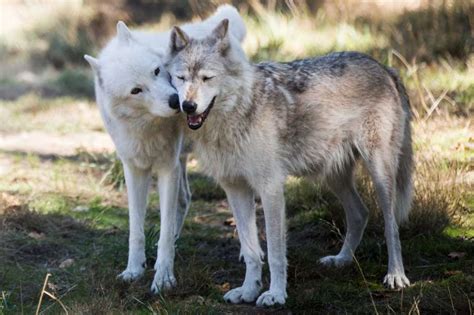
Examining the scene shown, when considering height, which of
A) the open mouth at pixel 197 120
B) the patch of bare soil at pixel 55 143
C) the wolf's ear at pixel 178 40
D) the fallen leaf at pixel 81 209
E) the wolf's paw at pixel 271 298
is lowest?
the patch of bare soil at pixel 55 143

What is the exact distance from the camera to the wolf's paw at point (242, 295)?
4754 millimetres

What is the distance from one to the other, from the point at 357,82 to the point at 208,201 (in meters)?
2.44

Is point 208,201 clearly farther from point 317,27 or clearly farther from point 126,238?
point 317,27

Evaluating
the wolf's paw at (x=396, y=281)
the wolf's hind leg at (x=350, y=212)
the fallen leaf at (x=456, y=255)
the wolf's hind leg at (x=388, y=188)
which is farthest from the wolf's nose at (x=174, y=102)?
the fallen leaf at (x=456, y=255)

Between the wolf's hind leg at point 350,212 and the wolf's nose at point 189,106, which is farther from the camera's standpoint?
the wolf's hind leg at point 350,212

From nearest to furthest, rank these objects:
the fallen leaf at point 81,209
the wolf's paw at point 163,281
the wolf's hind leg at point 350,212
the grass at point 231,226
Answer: the grass at point 231,226, the wolf's paw at point 163,281, the wolf's hind leg at point 350,212, the fallen leaf at point 81,209

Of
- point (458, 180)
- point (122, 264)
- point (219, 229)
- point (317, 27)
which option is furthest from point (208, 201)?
point (317, 27)

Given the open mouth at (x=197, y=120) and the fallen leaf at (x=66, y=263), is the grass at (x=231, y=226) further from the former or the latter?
the open mouth at (x=197, y=120)

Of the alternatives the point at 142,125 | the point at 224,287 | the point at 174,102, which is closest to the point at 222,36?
the point at 174,102

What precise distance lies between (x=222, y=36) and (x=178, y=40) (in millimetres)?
272

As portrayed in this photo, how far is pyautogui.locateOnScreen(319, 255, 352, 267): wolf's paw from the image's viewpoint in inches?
209

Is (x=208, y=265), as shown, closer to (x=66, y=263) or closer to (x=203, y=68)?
(x=66, y=263)

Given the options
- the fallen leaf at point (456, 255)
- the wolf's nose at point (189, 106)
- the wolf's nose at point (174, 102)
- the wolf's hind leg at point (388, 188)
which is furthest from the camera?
the fallen leaf at point (456, 255)

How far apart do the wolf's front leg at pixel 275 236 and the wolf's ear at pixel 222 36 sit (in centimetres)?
89
